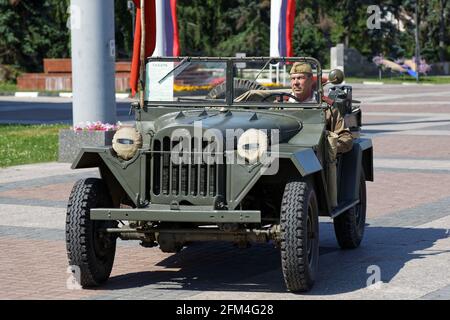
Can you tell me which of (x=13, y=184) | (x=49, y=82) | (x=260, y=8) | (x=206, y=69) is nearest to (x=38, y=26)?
(x=49, y=82)

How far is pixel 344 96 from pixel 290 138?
4.11ft

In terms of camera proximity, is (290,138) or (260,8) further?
(260,8)

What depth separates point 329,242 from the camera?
9867 mm

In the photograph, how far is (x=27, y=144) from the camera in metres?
19.3

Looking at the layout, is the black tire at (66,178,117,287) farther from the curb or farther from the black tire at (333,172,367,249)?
the curb

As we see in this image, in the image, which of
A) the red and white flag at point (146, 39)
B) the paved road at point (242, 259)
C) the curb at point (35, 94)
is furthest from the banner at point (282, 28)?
the curb at point (35, 94)

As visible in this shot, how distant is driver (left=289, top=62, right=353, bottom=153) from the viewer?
28.4 ft

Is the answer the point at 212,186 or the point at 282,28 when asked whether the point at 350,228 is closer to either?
the point at 212,186

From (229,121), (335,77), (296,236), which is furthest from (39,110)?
(296,236)

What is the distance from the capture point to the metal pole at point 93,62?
651 inches

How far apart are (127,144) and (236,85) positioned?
1.40 metres

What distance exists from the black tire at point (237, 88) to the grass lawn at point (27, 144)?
26.6 feet
